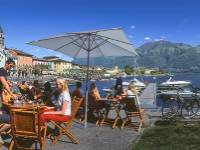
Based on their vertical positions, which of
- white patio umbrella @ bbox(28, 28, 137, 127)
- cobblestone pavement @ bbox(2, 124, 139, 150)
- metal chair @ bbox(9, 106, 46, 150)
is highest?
white patio umbrella @ bbox(28, 28, 137, 127)

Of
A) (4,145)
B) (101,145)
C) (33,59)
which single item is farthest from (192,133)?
(33,59)

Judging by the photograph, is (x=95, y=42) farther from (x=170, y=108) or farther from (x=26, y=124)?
(x=26, y=124)

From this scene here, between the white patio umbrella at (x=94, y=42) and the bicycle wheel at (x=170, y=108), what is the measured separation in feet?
6.05

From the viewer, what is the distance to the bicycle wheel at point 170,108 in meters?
12.3

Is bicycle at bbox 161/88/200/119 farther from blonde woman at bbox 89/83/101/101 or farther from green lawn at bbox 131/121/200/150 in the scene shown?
blonde woman at bbox 89/83/101/101

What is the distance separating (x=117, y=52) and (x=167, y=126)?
306 centimetres

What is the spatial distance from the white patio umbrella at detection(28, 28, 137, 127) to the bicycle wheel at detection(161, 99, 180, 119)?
1.84m

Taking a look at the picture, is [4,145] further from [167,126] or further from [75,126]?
[167,126]

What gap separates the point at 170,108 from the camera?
12828 mm

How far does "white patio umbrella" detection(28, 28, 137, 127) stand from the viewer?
10438 mm

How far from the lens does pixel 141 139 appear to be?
8.85 m

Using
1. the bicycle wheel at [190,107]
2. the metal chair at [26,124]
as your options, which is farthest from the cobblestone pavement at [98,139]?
the bicycle wheel at [190,107]

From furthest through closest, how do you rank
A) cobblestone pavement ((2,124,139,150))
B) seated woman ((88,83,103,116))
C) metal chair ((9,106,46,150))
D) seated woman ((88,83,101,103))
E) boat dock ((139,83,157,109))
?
boat dock ((139,83,157,109)) → seated woman ((88,83,101,103)) → seated woman ((88,83,103,116)) → cobblestone pavement ((2,124,139,150)) → metal chair ((9,106,46,150))

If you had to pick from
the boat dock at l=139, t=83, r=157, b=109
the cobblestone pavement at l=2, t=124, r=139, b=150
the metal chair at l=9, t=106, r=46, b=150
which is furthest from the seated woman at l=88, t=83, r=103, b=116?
the metal chair at l=9, t=106, r=46, b=150
